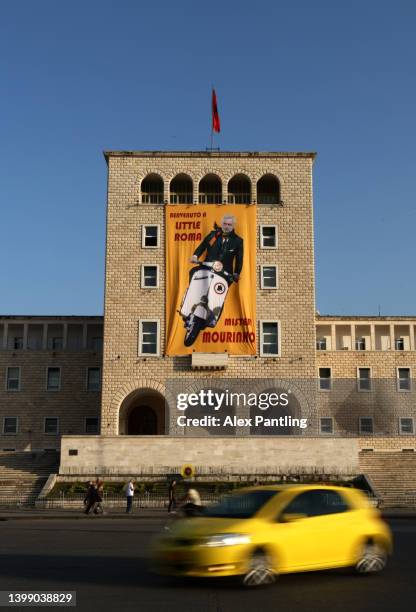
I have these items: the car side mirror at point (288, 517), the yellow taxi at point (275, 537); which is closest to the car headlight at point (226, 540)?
the yellow taxi at point (275, 537)

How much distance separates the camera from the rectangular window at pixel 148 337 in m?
44.5

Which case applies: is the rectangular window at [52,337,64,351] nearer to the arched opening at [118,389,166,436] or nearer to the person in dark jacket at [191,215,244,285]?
the arched opening at [118,389,166,436]

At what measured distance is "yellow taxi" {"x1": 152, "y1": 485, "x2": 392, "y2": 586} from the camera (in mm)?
11117

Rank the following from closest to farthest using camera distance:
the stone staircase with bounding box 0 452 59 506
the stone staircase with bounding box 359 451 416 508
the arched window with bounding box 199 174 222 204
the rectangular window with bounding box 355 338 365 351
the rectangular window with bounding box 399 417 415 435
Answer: the stone staircase with bounding box 359 451 416 508, the stone staircase with bounding box 0 452 59 506, the rectangular window with bounding box 399 417 415 435, the arched window with bounding box 199 174 222 204, the rectangular window with bounding box 355 338 365 351

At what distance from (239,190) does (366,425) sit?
1576cm

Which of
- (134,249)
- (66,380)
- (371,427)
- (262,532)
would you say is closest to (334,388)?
(371,427)

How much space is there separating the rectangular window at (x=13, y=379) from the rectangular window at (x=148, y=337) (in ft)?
42.0

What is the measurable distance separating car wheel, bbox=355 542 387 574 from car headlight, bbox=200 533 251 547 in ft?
8.12

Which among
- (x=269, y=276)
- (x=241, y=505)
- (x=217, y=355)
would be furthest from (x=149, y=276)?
(x=241, y=505)

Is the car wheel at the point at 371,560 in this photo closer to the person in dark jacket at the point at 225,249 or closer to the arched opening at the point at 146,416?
the person in dark jacket at the point at 225,249

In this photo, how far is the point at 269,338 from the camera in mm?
44625

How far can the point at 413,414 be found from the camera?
43.8 m

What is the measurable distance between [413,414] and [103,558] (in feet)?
104

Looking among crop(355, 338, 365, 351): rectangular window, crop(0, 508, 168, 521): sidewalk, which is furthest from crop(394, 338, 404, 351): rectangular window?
crop(0, 508, 168, 521): sidewalk
